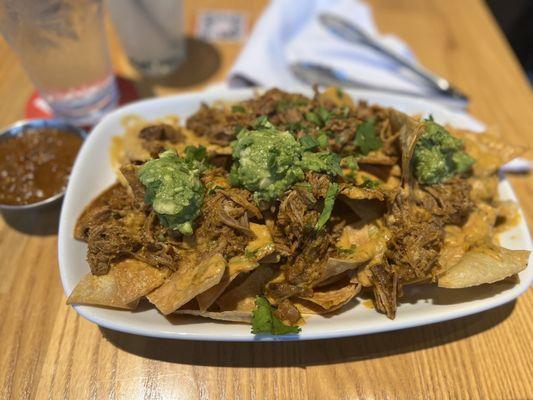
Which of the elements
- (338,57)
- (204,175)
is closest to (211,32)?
(338,57)

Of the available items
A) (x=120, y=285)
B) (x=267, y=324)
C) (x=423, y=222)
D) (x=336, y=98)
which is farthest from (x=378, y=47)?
(x=120, y=285)

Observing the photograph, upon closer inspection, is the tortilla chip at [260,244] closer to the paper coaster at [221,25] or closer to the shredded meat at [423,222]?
the shredded meat at [423,222]

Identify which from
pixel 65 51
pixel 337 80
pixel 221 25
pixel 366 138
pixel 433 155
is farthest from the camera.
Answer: pixel 221 25

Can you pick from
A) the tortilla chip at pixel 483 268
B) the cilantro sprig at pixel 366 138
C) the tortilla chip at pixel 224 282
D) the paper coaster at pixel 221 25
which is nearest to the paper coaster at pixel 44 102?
the paper coaster at pixel 221 25

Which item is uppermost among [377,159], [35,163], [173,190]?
[377,159]

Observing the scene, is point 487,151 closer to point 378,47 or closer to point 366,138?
point 366,138
